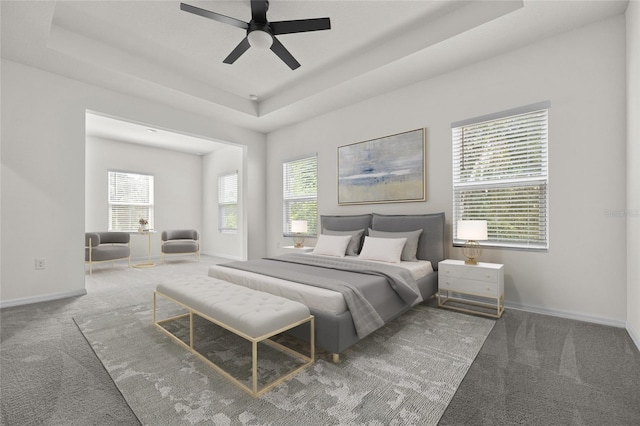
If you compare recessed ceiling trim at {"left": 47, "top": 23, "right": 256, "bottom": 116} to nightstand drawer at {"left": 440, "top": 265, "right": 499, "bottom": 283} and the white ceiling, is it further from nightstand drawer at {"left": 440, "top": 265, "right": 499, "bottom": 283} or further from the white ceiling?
nightstand drawer at {"left": 440, "top": 265, "right": 499, "bottom": 283}

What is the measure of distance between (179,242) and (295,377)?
6.04 m

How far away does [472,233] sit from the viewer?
3098 mm

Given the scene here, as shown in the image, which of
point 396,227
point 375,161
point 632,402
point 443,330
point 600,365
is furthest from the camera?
point 375,161

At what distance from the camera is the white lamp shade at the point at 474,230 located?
307cm

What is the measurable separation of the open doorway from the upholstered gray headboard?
2.87 meters

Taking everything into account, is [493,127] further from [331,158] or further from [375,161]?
[331,158]

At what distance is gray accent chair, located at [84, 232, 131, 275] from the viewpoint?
5484 mm

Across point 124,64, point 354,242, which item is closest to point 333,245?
point 354,242

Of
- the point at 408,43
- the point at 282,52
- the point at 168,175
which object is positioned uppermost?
the point at 408,43

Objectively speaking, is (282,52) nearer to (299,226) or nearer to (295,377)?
(299,226)

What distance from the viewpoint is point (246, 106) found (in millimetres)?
5129

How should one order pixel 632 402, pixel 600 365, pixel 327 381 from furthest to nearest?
1. pixel 600 365
2. pixel 327 381
3. pixel 632 402

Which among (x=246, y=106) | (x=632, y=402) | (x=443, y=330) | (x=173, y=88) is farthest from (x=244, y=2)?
(x=632, y=402)

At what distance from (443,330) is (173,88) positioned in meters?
4.61
